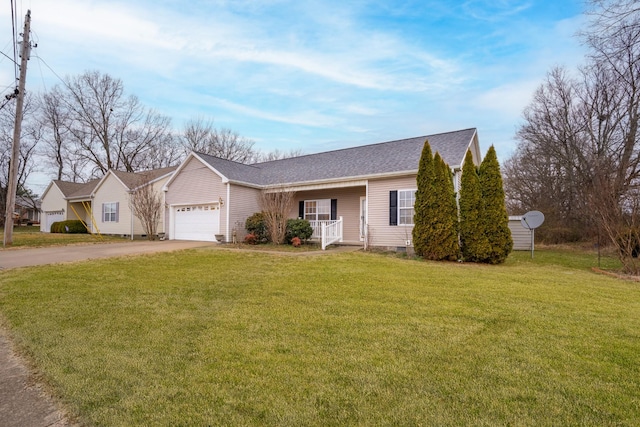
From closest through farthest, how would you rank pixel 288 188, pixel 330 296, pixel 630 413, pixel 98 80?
pixel 630 413 < pixel 330 296 < pixel 288 188 < pixel 98 80

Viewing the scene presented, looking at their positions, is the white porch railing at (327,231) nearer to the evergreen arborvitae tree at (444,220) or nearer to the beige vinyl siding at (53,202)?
the evergreen arborvitae tree at (444,220)

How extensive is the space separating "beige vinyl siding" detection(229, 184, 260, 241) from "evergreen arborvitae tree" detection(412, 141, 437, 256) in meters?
8.14

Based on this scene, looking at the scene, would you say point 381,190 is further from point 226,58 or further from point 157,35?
point 157,35

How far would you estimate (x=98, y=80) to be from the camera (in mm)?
30609

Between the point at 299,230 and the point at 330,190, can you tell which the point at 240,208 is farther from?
the point at 330,190

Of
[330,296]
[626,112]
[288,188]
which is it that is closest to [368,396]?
[330,296]

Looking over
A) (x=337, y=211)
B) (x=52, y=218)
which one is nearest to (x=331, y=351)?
(x=337, y=211)

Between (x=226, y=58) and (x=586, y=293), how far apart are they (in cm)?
1456

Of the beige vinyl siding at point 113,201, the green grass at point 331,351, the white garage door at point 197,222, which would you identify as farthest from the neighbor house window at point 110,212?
the green grass at point 331,351

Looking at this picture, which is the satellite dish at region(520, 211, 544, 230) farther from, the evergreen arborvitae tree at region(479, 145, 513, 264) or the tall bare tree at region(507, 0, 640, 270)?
the evergreen arborvitae tree at region(479, 145, 513, 264)

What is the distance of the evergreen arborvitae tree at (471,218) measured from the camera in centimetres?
1023

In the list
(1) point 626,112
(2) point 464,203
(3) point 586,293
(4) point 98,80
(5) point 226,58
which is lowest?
(3) point 586,293

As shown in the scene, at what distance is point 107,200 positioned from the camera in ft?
72.4

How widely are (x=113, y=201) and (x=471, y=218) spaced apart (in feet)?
71.7
